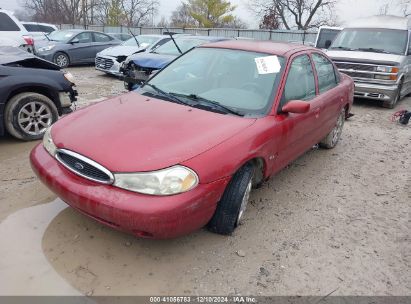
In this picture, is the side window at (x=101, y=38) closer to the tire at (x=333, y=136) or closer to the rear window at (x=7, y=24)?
the rear window at (x=7, y=24)

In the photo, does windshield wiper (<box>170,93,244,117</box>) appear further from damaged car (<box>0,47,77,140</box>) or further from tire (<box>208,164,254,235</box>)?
damaged car (<box>0,47,77,140</box>)

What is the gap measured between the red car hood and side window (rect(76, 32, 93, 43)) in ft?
39.5

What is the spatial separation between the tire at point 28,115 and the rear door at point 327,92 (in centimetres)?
377

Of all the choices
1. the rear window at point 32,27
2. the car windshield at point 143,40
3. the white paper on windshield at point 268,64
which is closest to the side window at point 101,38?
the car windshield at point 143,40

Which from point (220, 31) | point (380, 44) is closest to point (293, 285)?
point (380, 44)

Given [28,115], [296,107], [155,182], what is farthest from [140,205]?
[28,115]

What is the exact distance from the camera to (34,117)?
5.15 meters

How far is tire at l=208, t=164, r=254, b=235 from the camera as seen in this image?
9.82 ft

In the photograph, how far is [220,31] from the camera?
2603cm

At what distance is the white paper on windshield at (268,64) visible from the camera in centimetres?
371

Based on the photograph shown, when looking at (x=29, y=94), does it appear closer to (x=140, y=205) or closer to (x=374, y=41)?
(x=140, y=205)

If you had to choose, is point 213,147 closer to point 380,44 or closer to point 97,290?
point 97,290

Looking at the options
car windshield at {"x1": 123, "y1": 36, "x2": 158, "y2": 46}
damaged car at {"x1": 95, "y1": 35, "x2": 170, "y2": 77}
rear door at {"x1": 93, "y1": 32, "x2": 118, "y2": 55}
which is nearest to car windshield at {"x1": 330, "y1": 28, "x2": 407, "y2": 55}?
damaged car at {"x1": 95, "y1": 35, "x2": 170, "y2": 77}

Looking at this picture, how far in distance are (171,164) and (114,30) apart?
32080mm
